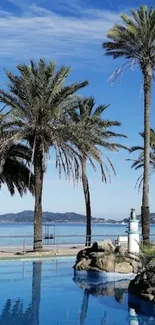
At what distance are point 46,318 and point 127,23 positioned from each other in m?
19.8

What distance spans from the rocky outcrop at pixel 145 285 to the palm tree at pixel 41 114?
10.8 meters

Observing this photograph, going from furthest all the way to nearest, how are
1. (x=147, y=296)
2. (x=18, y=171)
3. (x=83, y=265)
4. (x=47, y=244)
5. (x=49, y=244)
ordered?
(x=49, y=244) < (x=47, y=244) < (x=18, y=171) < (x=83, y=265) < (x=147, y=296)

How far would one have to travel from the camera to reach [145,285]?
48.8 feet

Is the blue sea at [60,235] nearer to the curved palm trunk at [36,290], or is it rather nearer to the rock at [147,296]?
the curved palm trunk at [36,290]

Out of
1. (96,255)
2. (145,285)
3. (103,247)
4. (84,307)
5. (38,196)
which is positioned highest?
(38,196)

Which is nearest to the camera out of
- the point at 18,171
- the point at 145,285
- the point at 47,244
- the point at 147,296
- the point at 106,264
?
the point at 147,296

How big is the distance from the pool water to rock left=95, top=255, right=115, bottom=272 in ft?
1.96

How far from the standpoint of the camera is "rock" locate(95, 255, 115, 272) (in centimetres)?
1883

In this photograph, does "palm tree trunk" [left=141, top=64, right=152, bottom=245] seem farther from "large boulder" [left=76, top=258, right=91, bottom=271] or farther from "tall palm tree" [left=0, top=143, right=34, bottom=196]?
"large boulder" [left=76, top=258, right=91, bottom=271]

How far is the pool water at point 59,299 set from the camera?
40.7 feet

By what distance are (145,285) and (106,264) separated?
13.6ft

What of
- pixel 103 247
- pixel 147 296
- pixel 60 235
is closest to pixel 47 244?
pixel 60 235

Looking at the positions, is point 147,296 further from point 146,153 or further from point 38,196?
point 146,153

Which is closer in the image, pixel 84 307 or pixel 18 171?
pixel 84 307
